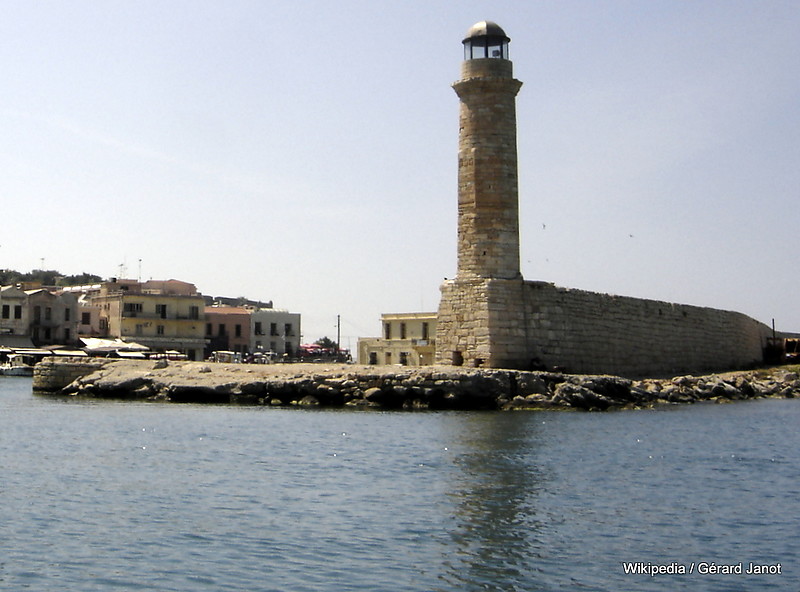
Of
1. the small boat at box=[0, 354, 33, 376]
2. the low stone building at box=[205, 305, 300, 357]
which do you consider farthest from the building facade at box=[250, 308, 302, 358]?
the small boat at box=[0, 354, 33, 376]

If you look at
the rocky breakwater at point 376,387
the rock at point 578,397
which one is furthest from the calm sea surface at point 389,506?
the rock at point 578,397

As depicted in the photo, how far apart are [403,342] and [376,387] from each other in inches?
452

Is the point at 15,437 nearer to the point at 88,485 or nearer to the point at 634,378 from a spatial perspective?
the point at 88,485

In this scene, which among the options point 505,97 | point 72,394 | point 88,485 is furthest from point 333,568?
point 72,394

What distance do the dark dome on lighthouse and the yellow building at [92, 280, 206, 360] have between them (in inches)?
1032

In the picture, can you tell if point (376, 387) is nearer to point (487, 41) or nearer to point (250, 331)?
point (487, 41)

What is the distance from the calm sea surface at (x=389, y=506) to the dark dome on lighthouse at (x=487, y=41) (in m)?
9.53

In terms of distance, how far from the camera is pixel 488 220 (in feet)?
74.9

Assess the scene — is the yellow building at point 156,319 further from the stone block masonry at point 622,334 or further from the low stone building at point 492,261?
the low stone building at point 492,261

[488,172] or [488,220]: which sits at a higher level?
[488,172]

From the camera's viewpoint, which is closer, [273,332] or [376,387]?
[376,387]

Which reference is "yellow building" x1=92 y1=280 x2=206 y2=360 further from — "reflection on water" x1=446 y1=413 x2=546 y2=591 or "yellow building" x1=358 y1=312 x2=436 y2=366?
"reflection on water" x1=446 y1=413 x2=546 y2=591

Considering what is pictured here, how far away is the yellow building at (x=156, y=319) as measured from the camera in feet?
152

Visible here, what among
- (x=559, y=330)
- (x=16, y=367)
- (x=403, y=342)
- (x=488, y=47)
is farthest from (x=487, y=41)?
(x=16, y=367)
